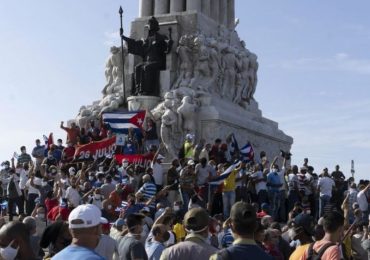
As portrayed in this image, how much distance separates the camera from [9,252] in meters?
5.73

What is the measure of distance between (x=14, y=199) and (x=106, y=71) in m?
12.8

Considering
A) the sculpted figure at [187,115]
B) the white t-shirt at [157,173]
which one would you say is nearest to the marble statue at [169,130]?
the sculpted figure at [187,115]

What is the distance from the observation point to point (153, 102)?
98.7 feet

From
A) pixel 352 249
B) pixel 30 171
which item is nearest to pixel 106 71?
pixel 30 171

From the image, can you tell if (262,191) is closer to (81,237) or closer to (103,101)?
(103,101)

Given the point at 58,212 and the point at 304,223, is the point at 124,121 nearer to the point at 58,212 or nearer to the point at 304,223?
the point at 58,212

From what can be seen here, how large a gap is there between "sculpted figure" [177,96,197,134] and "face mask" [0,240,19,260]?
A: 22342mm

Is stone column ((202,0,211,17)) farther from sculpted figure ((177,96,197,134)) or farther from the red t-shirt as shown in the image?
the red t-shirt

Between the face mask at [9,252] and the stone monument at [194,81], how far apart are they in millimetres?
21827

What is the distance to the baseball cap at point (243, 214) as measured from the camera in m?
5.64

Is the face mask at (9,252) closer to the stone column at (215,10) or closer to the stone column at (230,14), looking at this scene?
the stone column at (215,10)

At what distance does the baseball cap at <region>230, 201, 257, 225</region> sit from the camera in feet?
18.5

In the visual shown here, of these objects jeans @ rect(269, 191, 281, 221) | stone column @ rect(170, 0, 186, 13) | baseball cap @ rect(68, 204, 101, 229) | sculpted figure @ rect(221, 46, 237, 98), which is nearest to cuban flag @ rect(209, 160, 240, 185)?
jeans @ rect(269, 191, 281, 221)

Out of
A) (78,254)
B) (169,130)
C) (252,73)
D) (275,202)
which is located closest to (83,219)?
(78,254)
